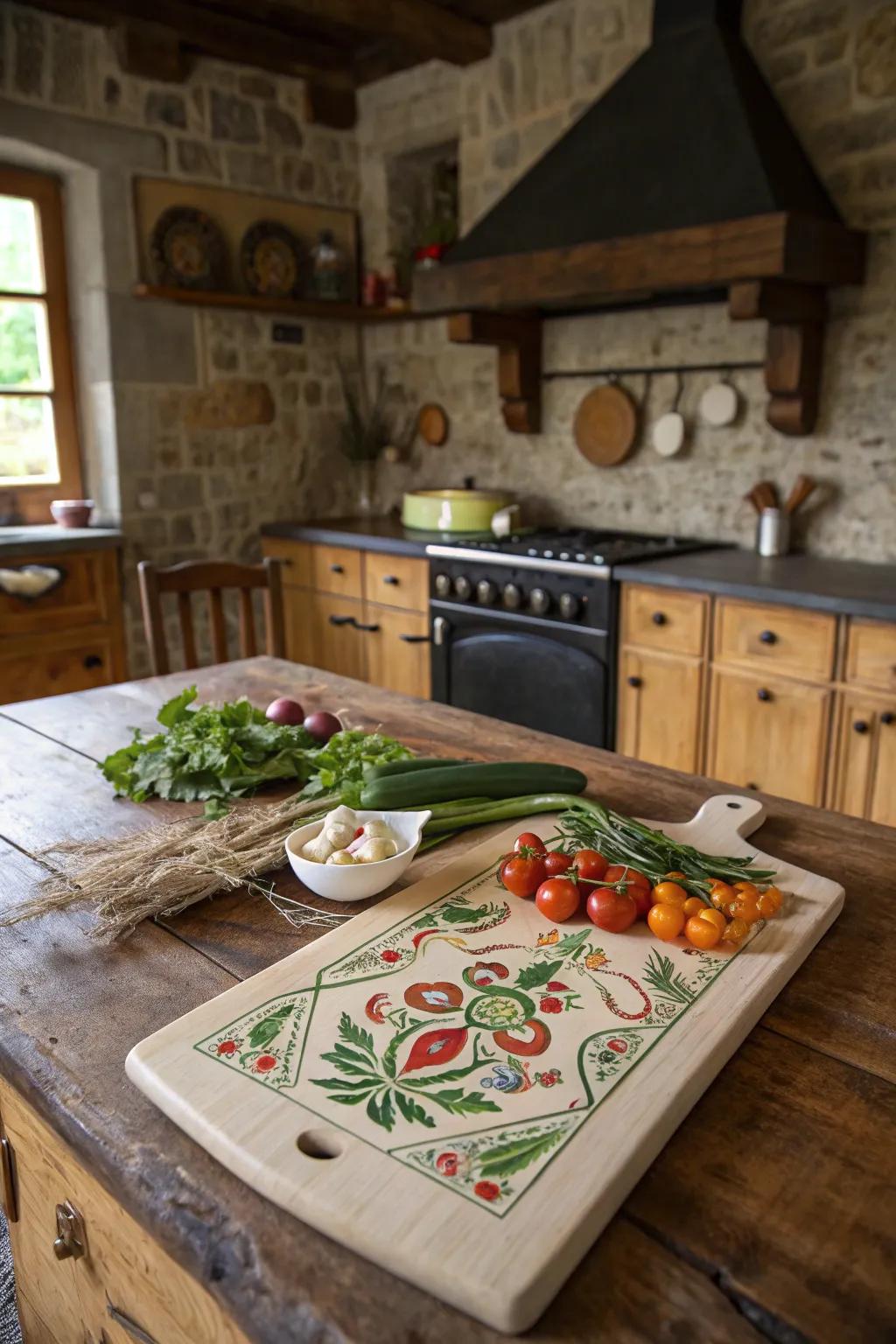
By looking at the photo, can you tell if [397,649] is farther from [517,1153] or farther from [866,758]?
[517,1153]

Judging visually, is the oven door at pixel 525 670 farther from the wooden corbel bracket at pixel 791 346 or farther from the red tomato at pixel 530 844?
the red tomato at pixel 530 844

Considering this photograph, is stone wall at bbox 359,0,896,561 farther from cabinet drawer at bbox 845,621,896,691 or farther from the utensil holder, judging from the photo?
cabinet drawer at bbox 845,621,896,691

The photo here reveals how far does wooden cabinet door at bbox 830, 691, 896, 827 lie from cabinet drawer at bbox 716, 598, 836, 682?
0.42 feet

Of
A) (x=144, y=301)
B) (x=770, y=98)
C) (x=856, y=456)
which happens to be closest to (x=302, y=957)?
(x=856, y=456)

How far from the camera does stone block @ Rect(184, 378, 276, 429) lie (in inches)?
163

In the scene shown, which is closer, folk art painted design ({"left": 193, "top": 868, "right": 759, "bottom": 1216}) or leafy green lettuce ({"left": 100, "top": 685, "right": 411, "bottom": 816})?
folk art painted design ({"left": 193, "top": 868, "right": 759, "bottom": 1216})

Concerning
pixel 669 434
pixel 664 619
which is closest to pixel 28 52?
pixel 669 434

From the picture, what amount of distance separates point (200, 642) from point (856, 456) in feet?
8.85

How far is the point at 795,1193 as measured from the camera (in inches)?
29.2

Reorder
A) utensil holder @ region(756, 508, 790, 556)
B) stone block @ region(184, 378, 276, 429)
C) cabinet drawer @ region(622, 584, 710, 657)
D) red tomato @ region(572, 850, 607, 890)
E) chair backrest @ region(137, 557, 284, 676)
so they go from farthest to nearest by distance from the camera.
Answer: stone block @ region(184, 378, 276, 429)
utensil holder @ region(756, 508, 790, 556)
cabinet drawer @ region(622, 584, 710, 657)
chair backrest @ region(137, 557, 284, 676)
red tomato @ region(572, 850, 607, 890)

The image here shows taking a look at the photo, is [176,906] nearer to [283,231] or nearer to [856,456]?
[856,456]

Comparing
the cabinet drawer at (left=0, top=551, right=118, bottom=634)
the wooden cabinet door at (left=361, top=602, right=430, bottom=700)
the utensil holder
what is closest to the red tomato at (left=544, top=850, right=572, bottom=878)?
the utensil holder

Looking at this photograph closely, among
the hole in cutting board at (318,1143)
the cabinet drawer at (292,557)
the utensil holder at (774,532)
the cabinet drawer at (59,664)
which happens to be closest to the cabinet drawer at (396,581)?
the cabinet drawer at (292,557)

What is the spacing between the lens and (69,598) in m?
3.70
